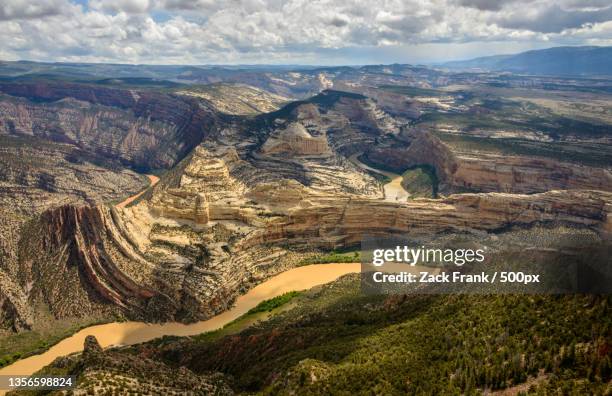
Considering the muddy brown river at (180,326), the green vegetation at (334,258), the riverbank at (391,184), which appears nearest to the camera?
the muddy brown river at (180,326)

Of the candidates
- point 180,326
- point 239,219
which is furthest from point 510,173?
point 180,326

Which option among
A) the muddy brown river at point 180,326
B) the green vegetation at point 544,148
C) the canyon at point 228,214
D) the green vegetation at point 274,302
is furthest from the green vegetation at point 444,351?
the green vegetation at point 544,148

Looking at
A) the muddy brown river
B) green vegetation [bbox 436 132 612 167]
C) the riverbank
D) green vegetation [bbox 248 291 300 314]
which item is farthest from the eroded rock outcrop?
green vegetation [bbox 248 291 300 314]

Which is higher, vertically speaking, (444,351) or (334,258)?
(444,351)

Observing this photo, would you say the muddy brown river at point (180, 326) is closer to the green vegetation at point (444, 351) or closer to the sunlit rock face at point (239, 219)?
the sunlit rock face at point (239, 219)

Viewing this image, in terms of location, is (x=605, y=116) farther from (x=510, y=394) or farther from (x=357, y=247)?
(x=510, y=394)

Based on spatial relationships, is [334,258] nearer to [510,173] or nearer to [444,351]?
[444,351]
